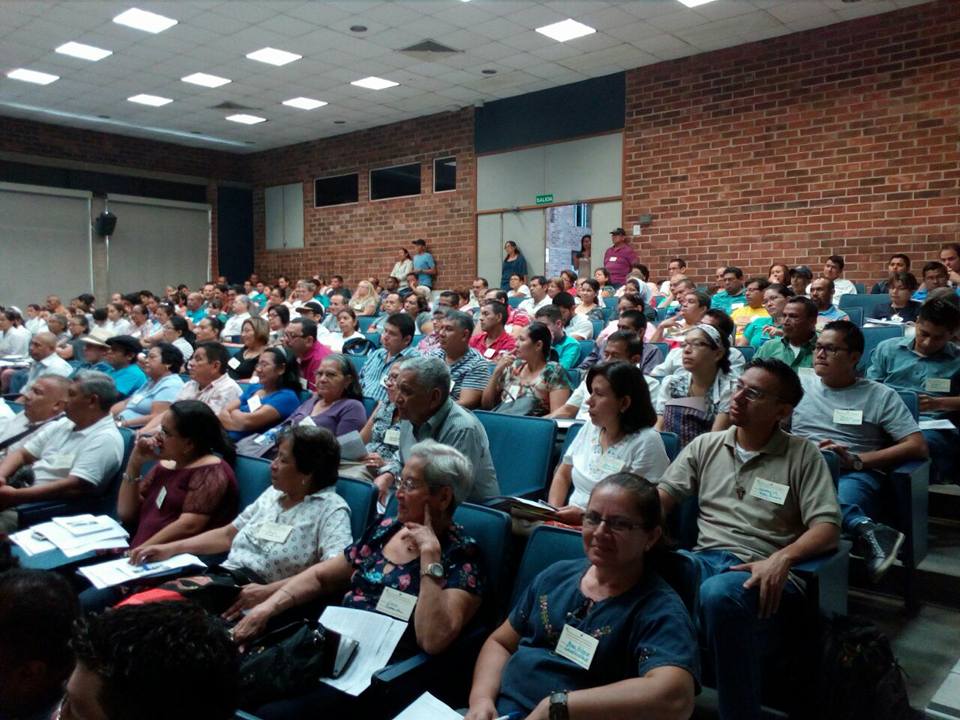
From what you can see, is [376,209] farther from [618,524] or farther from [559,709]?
[559,709]

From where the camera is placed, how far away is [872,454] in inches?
104

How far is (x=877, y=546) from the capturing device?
7.30 ft

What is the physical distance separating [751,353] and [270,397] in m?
3.02

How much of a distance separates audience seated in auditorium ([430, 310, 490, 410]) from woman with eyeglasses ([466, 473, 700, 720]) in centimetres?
207

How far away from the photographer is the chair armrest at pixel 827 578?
6.18 feet

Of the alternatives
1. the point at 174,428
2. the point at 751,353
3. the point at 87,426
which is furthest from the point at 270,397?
the point at 751,353

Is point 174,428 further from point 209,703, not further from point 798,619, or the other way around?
point 798,619

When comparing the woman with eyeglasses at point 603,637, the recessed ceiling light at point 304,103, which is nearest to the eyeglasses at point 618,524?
the woman with eyeglasses at point 603,637

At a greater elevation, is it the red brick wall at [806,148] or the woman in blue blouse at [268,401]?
the red brick wall at [806,148]

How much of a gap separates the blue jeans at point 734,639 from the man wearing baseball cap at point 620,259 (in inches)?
271

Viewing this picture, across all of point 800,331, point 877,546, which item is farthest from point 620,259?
point 877,546

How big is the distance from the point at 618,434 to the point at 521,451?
2.03ft

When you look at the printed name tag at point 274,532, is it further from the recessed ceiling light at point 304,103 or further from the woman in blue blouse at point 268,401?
the recessed ceiling light at point 304,103

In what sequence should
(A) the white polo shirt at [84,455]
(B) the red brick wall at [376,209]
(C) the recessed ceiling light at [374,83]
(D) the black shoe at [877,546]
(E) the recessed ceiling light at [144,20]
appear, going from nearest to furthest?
(D) the black shoe at [877,546]
(A) the white polo shirt at [84,455]
(E) the recessed ceiling light at [144,20]
(C) the recessed ceiling light at [374,83]
(B) the red brick wall at [376,209]
